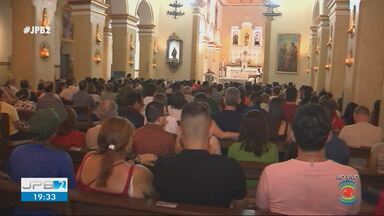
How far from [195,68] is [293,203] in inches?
958

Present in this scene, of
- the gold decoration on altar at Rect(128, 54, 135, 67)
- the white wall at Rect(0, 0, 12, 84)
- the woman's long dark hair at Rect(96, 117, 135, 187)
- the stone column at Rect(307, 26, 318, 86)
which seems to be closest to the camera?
the woman's long dark hair at Rect(96, 117, 135, 187)

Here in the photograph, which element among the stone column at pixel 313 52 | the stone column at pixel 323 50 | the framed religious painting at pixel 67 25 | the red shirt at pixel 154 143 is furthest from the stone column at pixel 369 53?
the framed religious painting at pixel 67 25

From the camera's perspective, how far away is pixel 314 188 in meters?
2.72

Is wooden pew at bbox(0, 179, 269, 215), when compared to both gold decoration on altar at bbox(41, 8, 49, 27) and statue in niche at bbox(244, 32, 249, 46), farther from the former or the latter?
statue in niche at bbox(244, 32, 249, 46)

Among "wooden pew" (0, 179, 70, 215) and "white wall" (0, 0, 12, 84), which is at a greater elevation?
"white wall" (0, 0, 12, 84)

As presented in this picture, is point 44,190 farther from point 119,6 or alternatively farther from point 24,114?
point 119,6

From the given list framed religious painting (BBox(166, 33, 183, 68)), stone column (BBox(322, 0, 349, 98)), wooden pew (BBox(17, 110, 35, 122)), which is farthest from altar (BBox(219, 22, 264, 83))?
wooden pew (BBox(17, 110, 35, 122))

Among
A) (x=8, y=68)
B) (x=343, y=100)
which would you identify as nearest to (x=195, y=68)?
(x=8, y=68)

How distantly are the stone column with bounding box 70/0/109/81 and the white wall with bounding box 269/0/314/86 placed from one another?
14811 mm

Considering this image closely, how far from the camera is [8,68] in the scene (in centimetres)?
2027

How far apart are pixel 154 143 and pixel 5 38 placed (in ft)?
57.7

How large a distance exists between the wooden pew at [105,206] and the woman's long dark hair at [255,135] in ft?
6.63

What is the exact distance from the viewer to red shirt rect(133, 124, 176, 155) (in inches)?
198

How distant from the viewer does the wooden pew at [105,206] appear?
2451mm
